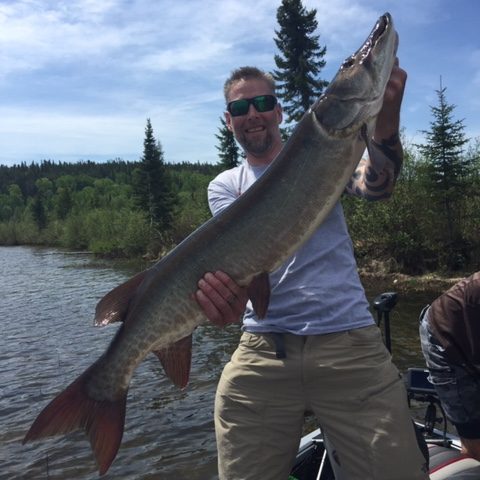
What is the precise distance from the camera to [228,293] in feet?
9.54

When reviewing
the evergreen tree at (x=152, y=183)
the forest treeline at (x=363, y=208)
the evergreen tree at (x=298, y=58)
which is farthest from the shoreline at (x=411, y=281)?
the evergreen tree at (x=152, y=183)

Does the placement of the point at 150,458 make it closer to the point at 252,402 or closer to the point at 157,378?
the point at 157,378

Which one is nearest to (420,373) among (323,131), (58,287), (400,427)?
(400,427)

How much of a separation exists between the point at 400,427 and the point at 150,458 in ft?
19.6

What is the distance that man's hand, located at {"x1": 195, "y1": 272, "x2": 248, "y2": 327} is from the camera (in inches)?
114

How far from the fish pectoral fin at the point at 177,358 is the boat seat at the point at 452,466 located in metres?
2.10

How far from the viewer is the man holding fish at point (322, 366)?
2775 mm

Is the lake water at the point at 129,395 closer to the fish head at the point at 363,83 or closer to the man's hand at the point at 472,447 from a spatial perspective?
the man's hand at the point at 472,447

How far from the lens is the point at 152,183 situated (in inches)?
2079

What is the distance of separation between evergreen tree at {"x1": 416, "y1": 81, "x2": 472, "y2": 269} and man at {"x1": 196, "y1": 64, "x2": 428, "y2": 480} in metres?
21.9

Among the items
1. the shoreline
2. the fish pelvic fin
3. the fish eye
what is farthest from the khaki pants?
the shoreline

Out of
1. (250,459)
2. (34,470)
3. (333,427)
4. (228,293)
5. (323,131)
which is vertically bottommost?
(34,470)

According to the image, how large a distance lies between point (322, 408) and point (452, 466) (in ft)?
5.10

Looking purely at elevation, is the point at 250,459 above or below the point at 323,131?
below
